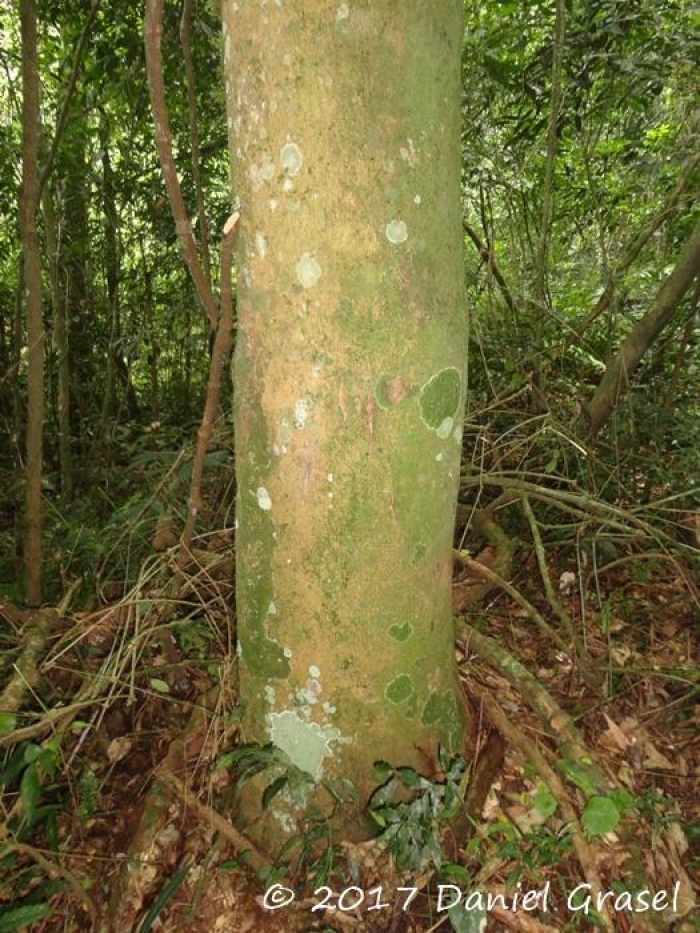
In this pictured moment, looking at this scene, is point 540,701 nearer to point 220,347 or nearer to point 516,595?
point 516,595

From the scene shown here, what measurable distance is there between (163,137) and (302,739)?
4.38 feet

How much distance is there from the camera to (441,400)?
1.23 metres

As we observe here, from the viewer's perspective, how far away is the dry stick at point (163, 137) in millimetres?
1142

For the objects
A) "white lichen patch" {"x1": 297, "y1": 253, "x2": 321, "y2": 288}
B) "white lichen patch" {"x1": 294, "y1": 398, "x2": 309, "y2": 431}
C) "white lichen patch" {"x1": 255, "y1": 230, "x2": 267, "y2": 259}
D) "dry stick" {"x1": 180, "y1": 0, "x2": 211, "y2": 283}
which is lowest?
"white lichen patch" {"x1": 294, "y1": 398, "x2": 309, "y2": 431}

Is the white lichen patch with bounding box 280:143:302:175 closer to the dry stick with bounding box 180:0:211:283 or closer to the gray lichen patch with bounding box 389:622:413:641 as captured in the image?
the dry stick with bounding box 180:0:211:283

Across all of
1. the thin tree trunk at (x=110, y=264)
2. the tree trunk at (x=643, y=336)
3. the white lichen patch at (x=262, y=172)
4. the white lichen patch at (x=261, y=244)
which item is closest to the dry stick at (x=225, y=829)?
the white lichen patch at (x=261, y=244)

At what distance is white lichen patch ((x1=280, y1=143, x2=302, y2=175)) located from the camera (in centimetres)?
106

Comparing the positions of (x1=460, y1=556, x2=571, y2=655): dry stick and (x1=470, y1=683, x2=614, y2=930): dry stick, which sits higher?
(x1=460, y1=556, x2=571, y2=655): dry stick

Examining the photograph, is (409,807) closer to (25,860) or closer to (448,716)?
(448,716)

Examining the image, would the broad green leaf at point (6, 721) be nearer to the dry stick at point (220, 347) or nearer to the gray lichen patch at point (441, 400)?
the dry stick at point (220, 347)

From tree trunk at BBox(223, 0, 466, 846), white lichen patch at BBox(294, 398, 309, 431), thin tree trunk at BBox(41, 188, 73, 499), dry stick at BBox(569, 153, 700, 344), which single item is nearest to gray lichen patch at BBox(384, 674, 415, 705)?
tree trunk at BBox(223, 0, 466, 846)

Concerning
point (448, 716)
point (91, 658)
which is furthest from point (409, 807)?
point (91, 658)

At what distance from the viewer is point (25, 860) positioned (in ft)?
5.06

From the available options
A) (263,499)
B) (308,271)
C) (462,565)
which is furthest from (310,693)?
(462,565)
